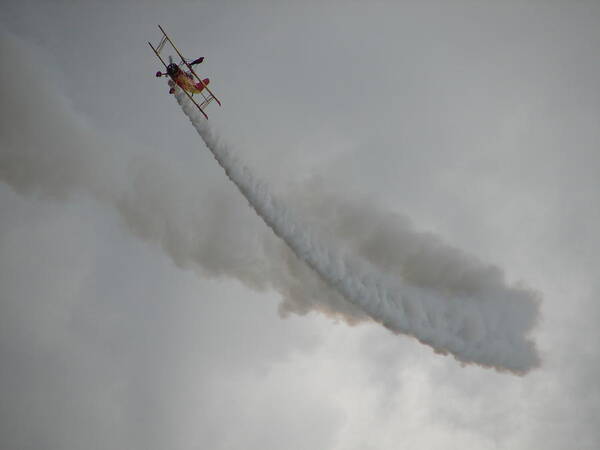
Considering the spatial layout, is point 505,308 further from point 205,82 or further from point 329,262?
point 205,82

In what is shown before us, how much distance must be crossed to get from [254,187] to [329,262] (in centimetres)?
815

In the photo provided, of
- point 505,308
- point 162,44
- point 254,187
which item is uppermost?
point 505,308

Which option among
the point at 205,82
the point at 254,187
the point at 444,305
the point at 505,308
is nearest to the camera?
the point at 254,187

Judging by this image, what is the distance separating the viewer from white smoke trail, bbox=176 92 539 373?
5038cm

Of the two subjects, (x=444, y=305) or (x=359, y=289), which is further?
(x=444, y=305)

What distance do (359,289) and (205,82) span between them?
20.2 meters

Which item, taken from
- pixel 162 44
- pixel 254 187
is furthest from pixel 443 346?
pixel 162 44

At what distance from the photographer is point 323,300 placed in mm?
60500

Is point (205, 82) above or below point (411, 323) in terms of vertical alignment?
above

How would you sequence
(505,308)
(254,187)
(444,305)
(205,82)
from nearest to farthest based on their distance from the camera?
(254,187)
(205,82)
(444,305)
(505,308)

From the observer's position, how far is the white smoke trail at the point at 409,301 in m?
50.4

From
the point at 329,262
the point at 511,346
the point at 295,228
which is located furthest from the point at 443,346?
the point at 295,228

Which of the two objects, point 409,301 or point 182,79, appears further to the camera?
point 409,301

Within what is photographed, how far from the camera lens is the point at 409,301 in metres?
55.1
